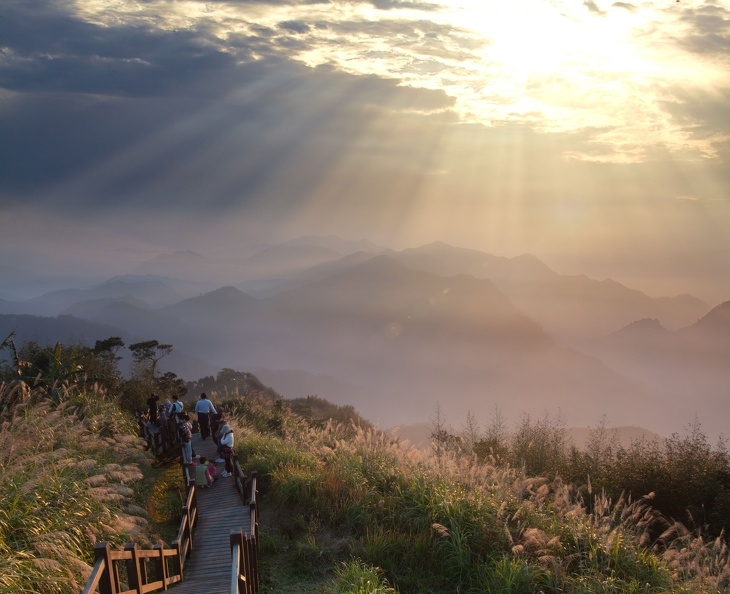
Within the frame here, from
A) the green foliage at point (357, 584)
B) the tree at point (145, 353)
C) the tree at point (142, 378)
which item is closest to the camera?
the green foliage at point (357, 584)

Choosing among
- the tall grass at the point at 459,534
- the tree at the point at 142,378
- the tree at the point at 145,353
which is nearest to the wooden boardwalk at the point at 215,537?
the tall grass at the point at 459,534

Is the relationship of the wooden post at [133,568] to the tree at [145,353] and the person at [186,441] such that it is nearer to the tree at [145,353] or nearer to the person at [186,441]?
the person at [186,441]

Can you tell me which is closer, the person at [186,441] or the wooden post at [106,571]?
the wooden post at [106,571]

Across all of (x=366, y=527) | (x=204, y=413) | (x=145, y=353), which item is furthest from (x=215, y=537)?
(x=145, y=353)

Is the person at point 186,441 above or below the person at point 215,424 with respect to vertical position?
above

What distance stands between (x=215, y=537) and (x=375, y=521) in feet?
12.1

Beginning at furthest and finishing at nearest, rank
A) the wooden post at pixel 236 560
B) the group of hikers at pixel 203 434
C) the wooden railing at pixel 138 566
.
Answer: the group of hikers at pixel 203 434, the wooden post at pixel 236 560, the wooden railing at pixel 138 566

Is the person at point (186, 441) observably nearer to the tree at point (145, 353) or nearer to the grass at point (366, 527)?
the grass at point (366, 527)

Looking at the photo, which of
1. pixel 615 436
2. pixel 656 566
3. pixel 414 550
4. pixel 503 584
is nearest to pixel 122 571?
pixel 414 550

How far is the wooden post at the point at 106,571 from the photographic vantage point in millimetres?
6906

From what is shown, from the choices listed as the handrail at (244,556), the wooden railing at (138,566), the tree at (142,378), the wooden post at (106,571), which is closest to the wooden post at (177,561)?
the wooden railing at (138,566)

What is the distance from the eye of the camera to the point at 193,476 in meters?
16.6

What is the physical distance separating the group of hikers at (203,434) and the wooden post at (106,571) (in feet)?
29.6

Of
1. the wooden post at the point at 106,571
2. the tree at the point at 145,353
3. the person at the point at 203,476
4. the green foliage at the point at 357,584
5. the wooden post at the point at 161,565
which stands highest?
the wooden post at the point at 106,571
